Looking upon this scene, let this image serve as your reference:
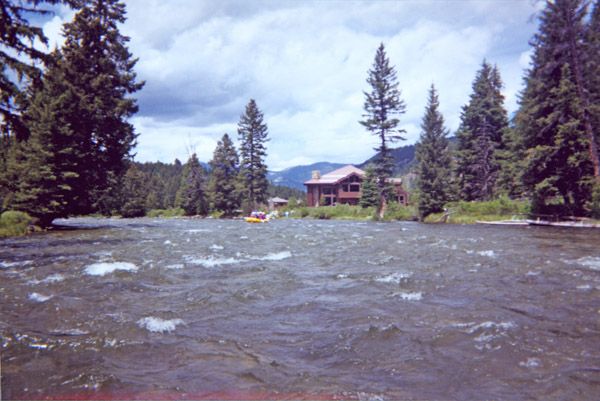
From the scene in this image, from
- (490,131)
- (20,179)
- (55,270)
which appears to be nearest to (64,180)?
(20,179)

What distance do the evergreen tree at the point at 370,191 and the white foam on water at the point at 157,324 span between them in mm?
37166

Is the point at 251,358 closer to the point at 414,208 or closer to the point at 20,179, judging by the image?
the point at 20,179

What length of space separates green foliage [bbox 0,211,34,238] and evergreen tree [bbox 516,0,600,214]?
1249 inches

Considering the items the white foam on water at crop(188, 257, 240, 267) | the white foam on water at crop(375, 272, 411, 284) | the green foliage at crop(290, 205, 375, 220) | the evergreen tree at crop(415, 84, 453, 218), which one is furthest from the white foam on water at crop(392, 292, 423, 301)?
the green foliage at crop(290, 205, 375, 220)

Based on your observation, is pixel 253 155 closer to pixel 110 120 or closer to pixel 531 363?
pixel 110 120

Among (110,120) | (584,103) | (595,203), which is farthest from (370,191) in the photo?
(110,120)

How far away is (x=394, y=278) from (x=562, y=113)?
74.2 feet

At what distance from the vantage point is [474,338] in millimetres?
4176

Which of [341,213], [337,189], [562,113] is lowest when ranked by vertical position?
[341,213]

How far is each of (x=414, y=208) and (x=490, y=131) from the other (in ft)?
51.8

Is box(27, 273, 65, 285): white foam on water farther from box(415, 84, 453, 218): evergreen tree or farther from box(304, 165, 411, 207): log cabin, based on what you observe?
box(304, 165, 411, 207): log cabin

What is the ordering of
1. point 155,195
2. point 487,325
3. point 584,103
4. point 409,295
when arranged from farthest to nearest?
point 155,195 → point 584,103 → point 409,295 → point 487,325

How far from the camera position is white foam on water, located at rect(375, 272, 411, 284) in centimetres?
719

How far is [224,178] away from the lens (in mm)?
57000
